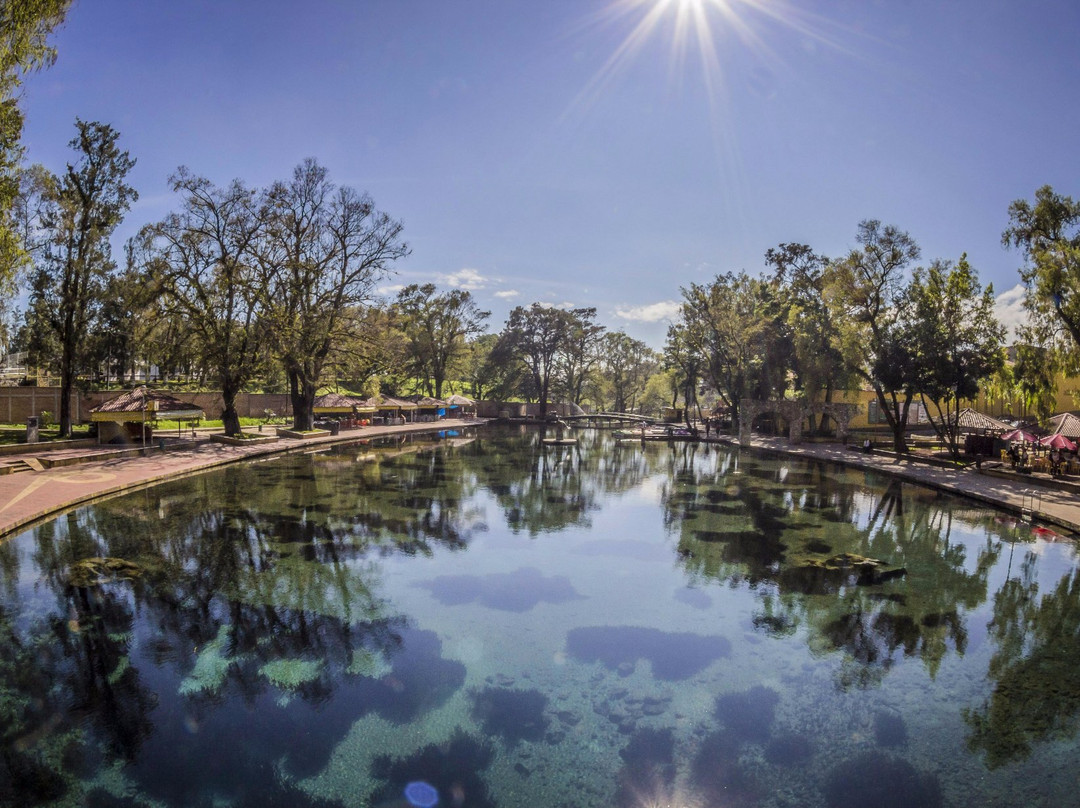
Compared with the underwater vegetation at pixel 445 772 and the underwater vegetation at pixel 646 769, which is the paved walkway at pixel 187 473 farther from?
the underwater vegetation at pixel 646 769

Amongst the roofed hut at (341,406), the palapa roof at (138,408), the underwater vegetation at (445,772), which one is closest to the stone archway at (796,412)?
the roofed hut at (341,406)

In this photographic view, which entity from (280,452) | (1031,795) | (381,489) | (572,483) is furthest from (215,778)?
(280,452)

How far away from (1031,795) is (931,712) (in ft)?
4.86

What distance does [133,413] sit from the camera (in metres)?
25.7

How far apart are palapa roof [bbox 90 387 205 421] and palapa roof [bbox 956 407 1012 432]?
35184 mm

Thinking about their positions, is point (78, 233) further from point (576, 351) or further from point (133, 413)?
point (576, 351)

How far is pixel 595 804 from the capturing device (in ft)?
18.0

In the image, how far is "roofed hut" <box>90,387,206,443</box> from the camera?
84.2 feet

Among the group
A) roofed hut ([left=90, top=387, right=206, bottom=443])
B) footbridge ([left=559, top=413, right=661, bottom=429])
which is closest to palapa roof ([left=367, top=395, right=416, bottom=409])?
roofed hut ([left=90, top=387, right=206, bottom=443])

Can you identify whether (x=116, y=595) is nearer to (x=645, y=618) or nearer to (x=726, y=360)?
(x=645, y=618)

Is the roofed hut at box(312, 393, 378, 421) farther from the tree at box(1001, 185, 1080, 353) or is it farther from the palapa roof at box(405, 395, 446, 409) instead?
the tree at box(1001, 185, 1080, 353)

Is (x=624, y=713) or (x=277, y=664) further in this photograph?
(x=277, y=664)

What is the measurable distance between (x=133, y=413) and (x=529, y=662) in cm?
2417

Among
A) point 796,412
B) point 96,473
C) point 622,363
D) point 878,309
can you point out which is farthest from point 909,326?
point 622,363
